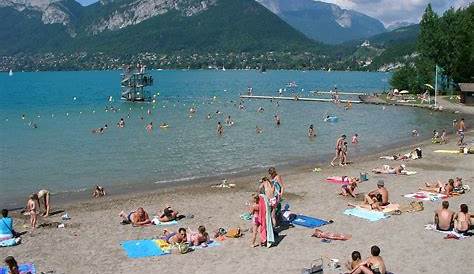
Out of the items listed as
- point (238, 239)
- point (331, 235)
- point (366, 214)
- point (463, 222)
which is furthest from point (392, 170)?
point (238, 239)

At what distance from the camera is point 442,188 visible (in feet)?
75.6

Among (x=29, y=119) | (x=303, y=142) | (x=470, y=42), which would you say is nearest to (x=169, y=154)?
(x=303, y=142)

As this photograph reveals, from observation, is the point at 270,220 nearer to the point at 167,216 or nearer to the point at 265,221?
the point at 265,221

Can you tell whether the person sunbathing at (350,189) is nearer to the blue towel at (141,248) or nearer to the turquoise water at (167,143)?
the blue towel at (141,248)

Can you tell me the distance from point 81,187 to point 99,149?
14.7m

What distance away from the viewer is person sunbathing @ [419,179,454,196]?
22.7 m

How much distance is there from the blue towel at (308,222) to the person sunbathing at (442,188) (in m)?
6.59

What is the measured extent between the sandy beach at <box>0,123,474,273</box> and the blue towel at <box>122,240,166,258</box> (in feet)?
0.90

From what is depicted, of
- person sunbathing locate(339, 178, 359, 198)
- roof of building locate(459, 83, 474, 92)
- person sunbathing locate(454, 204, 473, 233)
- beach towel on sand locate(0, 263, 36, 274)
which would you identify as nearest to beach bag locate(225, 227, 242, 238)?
beach towel on sand locate(0, 263, 36, 274)

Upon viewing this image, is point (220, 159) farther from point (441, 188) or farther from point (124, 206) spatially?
point (441, 188)

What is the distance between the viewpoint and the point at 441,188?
908 inches

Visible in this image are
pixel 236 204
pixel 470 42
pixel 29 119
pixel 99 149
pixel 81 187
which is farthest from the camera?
pixel 470 42

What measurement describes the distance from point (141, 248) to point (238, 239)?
3.08m

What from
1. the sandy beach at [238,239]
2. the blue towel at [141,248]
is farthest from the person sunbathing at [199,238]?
the blue towel at [141,248]
